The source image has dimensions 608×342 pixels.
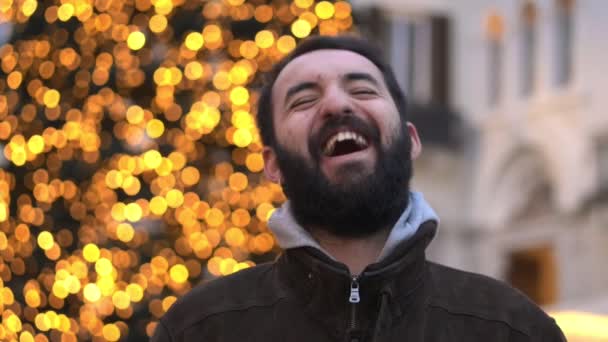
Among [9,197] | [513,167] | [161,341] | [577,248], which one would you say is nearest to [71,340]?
[9,197]

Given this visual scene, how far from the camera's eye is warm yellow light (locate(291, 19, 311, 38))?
4.95m

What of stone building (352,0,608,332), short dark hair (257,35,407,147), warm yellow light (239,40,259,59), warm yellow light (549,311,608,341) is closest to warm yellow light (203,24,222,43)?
warm yellow light (239,40,259,59)

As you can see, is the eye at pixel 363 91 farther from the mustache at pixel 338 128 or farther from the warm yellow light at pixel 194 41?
the warm yellow light at pixel 194 41

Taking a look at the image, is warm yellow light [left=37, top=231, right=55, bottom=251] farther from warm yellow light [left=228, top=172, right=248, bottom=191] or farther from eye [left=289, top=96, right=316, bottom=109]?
eye [left=289, top=96, right=316, bottom=109]

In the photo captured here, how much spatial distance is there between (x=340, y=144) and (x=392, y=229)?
160 millimetres

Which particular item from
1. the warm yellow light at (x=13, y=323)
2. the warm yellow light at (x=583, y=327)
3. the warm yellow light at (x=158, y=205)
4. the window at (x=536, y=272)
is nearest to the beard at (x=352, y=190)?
the warm yellow light at (x=13, y=323)

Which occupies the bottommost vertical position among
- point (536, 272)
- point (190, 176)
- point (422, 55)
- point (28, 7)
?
point (536, 272)

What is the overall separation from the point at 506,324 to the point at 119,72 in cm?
333

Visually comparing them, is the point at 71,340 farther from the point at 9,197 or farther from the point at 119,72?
the point at 119,72

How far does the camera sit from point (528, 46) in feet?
47.8

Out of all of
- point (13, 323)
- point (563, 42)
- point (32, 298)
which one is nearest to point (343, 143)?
point (13, 323)

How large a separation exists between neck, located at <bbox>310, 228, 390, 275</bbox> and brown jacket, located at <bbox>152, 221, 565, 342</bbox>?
6cm

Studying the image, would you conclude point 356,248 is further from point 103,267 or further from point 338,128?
point 103,267

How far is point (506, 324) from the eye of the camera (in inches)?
74.9
